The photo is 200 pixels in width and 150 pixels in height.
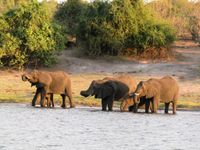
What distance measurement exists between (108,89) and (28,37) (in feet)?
38.8

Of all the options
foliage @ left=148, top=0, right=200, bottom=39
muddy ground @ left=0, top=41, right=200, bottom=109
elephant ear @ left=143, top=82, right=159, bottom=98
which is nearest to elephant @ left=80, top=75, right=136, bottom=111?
elephant ear @ left=143, top=82, right=159, bottom=98

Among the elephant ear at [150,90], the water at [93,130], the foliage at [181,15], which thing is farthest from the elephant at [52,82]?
the foliage at [181,15]

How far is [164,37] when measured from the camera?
131ft

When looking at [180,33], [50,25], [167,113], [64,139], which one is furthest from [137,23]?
[64,139]

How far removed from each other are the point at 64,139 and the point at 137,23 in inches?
955

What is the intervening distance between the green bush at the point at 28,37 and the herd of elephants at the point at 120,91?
9313 mm

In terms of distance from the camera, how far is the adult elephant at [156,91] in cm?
2573

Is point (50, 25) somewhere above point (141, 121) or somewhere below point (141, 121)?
above

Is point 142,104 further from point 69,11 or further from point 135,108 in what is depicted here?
point 69,11

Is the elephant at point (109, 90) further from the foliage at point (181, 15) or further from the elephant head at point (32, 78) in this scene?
the foliage at point (181, 15)

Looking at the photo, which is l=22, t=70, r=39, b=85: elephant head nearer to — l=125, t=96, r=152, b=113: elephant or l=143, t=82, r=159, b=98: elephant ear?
l=125, t=96, r=152, b=113: elephant

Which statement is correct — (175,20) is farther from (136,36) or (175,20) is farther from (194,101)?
(194,101)

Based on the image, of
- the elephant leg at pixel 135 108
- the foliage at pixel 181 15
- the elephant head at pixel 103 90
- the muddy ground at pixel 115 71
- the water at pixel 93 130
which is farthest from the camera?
the foliage at pixel 181 15

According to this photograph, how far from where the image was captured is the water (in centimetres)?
1612
